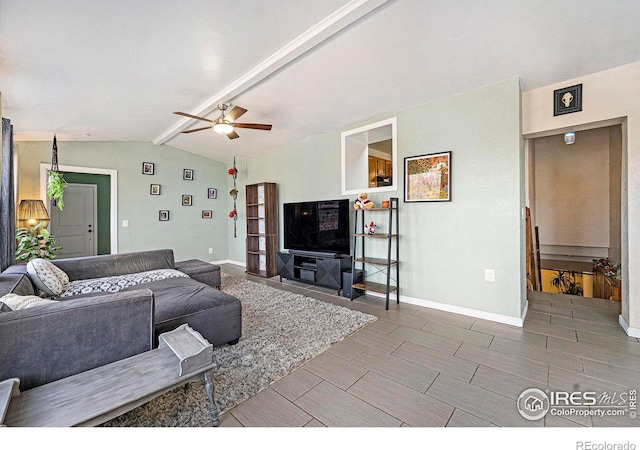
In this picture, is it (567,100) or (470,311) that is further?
(470,311)

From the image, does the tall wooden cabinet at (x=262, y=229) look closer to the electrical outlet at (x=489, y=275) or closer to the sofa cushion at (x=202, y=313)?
the sofa cushion at (x=202, y=313)

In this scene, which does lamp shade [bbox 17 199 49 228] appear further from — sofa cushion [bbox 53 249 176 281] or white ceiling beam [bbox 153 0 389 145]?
white ceiling beam [bbox 153 0 389 145]

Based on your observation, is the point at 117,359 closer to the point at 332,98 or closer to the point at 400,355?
the point at 400,355

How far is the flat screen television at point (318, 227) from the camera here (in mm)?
4141

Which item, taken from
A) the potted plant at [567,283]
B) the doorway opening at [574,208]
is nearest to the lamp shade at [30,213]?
the doorway opening at [574,208]

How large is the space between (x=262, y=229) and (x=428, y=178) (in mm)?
3451

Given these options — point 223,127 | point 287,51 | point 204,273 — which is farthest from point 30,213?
point 287,51

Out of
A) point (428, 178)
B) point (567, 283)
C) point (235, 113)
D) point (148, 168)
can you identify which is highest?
point (235, 113)

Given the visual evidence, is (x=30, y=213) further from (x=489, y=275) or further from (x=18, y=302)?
(x=489, y=275)

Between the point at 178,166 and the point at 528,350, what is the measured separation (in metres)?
6.65

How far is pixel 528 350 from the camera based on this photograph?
2293 millimetres

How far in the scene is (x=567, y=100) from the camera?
2.75 m

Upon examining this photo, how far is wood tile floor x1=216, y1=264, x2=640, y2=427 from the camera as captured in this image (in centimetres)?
155
